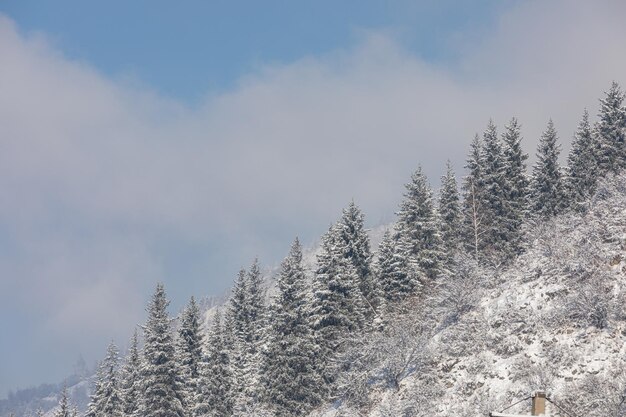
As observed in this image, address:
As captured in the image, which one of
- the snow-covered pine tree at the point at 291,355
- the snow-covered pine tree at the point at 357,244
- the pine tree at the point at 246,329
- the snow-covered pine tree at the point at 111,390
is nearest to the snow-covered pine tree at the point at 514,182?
the snow-covered pine tree at the point at 357,244

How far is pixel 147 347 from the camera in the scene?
59656 millimetres

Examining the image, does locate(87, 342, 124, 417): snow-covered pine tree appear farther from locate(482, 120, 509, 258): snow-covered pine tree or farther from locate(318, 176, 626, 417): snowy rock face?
locate(482, 120, 509, 258): snow-covered pine tree

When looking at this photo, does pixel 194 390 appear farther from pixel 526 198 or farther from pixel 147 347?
pixel 526 198

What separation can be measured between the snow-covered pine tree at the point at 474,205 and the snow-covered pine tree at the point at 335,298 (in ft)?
39.0

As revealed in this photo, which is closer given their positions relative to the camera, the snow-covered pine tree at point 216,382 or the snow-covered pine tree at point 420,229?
the snow-covered pine tree at point 216,382

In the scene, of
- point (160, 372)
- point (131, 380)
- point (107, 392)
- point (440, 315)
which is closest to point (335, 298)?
point (440, 315)

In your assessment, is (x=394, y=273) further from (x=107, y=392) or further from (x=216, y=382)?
(x=107, y=392)

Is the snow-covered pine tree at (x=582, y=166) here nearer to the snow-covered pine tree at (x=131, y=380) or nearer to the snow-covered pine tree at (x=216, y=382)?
the snow-covered pine tree at (x=216, y=382)

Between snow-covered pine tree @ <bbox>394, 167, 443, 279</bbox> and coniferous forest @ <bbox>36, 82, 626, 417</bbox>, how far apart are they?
15 centimetres

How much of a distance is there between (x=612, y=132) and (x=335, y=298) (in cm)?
3528

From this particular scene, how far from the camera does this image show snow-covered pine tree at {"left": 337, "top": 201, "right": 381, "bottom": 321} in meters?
62.0

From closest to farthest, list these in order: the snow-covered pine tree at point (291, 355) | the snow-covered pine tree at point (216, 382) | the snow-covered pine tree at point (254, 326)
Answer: the snow-covered pine tree at point (291, 355), the snow-covered pine tree at point (216, 382), the snow-covered pine tree at point (254, 326)

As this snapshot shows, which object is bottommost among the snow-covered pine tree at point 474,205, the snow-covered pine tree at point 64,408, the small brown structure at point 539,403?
the small brown structure at point 539,403

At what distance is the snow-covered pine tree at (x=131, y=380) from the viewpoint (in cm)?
6438
